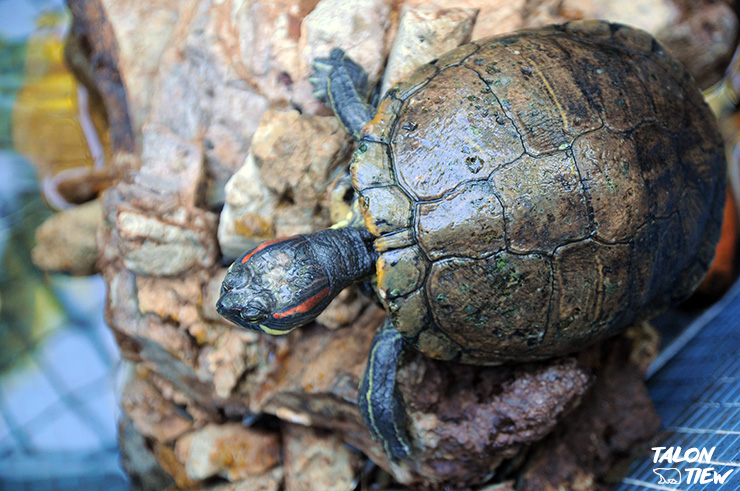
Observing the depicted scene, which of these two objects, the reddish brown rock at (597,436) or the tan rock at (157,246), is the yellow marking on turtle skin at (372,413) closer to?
the reddish brown rock at (597,436)

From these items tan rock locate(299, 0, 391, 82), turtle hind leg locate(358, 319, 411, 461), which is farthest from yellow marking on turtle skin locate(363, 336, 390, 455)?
tan rock locate(299, 0, 391, 82)

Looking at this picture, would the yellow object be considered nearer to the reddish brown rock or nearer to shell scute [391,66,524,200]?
shell scute [391,66,524,200]

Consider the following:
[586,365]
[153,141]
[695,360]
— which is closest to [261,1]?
[153,141]

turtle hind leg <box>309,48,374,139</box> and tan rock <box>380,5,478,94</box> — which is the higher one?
tan rock <box>380,5,478,94</box>

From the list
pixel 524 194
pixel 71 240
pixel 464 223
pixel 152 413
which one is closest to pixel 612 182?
pixel 524 194

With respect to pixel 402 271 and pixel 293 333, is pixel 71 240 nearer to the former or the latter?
pixel 293 333

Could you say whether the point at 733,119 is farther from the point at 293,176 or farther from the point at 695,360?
the point at 293,176
